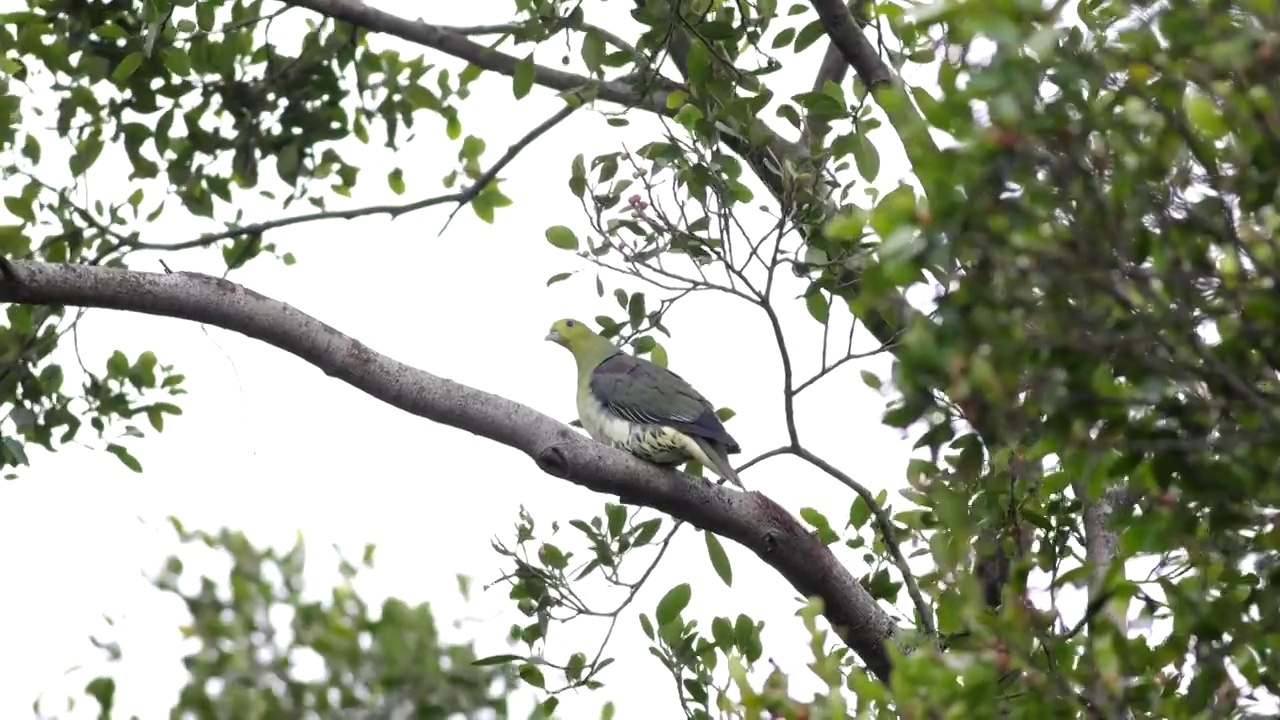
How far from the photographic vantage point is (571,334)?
702 cm

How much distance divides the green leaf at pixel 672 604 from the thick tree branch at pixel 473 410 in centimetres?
19

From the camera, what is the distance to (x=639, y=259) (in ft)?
13.8

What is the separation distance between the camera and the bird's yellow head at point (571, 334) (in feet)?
22.7

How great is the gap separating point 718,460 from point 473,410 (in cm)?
134

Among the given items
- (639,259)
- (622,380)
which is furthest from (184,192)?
(639,259)

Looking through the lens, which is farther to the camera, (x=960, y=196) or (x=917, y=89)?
(x=917, y=89)

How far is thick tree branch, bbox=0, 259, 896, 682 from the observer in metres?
3.50

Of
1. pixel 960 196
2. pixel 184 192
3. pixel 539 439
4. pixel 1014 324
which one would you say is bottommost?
pixel 1014 324

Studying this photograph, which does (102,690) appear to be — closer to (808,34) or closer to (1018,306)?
(808,34)

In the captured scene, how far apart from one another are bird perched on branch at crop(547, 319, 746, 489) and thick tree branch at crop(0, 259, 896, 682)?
0.75m

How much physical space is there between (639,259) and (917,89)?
93 centimetres

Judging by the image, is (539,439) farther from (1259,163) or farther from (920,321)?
(1259,163)

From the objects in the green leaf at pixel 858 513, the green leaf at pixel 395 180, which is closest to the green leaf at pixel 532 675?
the green leaf at pixel 858 513

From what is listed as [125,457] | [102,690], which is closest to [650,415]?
[125,457]
